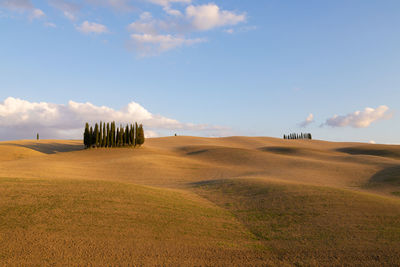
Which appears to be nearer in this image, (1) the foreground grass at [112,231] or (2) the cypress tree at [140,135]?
(1) the foreground grass at [112,231]

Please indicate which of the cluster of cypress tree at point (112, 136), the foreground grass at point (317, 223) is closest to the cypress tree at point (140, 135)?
the cluster of cypress tree at point (112, 136)

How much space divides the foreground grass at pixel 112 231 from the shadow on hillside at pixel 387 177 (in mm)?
19626

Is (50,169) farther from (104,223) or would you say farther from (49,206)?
(104,223)

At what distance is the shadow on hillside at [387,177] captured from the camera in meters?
26.2

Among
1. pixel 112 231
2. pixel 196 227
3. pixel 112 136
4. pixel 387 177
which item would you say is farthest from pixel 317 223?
pixel 112 136

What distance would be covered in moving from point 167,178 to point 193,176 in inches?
135

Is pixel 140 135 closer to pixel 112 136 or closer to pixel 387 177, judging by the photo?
pixel 112 136

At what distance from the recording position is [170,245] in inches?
358

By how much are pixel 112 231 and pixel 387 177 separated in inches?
1095

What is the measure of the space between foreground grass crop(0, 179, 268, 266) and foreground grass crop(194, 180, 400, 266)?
0.99 m

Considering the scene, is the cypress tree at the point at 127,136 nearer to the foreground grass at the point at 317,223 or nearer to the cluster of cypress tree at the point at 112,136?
the cluster of cypress tree at the point at 112,136

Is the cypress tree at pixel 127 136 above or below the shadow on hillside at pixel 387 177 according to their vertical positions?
above

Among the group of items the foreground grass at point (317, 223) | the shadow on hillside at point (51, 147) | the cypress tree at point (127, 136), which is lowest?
the foreground grass at point (317, 223)

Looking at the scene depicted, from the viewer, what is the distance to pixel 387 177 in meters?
27.9
